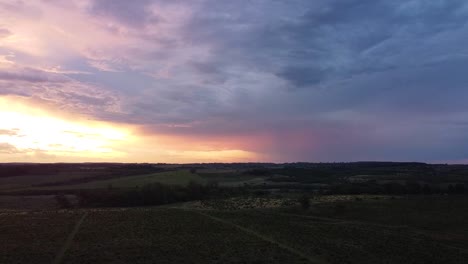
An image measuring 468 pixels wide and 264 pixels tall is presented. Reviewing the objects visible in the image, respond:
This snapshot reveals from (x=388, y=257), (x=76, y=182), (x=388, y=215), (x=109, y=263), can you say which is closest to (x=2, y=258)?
(x=109, y=263)

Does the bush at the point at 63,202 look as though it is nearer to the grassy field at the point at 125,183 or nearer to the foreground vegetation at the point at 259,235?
the foreground vegetation at the point at 259,235

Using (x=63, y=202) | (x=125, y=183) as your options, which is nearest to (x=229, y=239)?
(x=63, y=202)

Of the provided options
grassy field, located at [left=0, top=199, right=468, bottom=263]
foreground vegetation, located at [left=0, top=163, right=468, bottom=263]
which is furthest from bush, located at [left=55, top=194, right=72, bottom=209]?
grassy field, located at [left=0, top=199, right=468, bottom=263]

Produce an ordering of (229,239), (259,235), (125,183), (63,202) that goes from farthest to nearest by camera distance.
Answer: (125,183), (63,202), (259,235), (229,239)

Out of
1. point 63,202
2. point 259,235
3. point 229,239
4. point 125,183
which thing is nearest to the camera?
point 229,239

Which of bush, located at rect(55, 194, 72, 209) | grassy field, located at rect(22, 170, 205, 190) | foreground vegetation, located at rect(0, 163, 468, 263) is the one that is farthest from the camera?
grassy field, located at rect(22, 170, 205, 190)

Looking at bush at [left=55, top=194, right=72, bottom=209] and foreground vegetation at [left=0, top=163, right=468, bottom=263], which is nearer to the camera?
foreground vegetation at [left=0, top=163, right=468, bottom=263]

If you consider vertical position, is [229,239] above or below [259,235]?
below

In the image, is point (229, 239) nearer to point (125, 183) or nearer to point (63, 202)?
point (63, 202)

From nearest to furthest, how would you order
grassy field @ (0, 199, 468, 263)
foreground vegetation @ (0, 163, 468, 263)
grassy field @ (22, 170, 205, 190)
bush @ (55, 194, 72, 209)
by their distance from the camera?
grassy field @ (0, 199, 468, 263), foreground vegetation @ (0, 163, 468, 263), bush @ (55, 194, 72, 209), grassy field @ (22, 170, 205, 190)

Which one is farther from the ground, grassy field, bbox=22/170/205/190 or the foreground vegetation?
grassy field, bbox=22/170/205/190

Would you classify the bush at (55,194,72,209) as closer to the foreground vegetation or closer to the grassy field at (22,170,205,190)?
the foreground vegetation

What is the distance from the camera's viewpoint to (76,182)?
14012 cm

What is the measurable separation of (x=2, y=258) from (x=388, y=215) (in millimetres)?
51077
